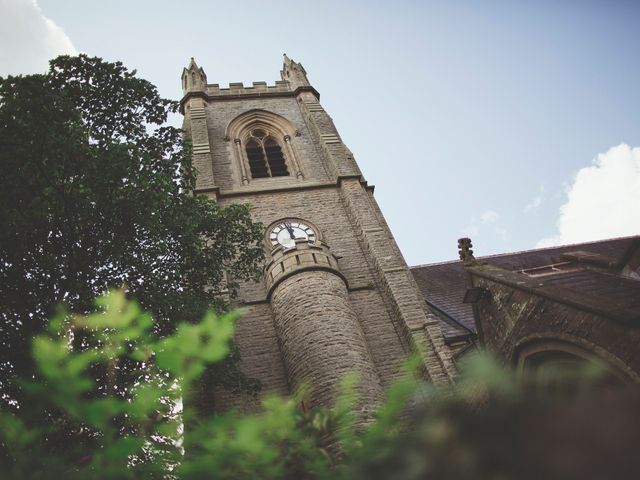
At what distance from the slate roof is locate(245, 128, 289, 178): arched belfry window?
709cm

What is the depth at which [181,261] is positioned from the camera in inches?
331

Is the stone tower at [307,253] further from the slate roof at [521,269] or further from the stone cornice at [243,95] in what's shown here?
the slate roof at [521,269]

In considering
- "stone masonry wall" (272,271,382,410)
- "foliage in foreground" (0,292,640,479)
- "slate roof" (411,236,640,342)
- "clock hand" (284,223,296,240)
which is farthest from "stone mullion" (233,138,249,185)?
"foliage in foreground" (0,292,640,479)

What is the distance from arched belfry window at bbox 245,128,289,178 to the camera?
18947 mm

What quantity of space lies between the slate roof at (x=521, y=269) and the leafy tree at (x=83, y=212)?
19.5 ft

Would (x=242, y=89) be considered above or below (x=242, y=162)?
above

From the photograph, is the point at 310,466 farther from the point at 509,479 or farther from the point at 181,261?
the point at 181,261

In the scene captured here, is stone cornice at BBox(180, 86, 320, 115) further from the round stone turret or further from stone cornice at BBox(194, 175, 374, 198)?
the round stone turret

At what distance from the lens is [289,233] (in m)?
14.8

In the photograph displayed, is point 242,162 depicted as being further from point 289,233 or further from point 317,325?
point 317,325

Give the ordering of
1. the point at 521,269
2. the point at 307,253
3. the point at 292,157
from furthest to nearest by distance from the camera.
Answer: the point at 292,157 < the point at 307,253 < the point at 521,269

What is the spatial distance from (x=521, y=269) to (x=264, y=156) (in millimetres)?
11694

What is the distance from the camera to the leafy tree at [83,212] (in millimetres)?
6344

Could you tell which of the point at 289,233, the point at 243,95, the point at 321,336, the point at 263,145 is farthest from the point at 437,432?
the point at 243,95
